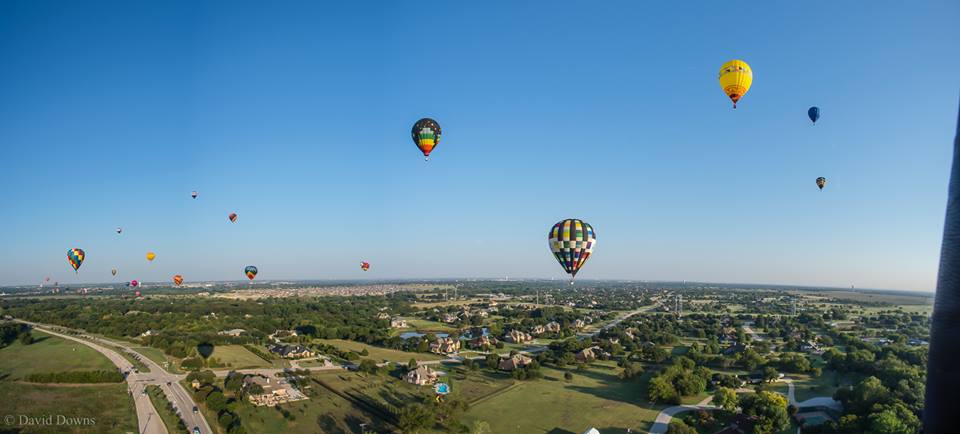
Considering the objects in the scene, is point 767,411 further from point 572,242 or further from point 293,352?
point 293,352

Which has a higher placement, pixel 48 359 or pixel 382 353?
pixel 48 359

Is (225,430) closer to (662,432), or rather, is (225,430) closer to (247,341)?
(662,432)

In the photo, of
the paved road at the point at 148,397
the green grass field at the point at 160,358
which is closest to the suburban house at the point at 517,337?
the green grass field at the point at 160,358

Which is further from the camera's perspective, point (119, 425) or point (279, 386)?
point (279, 386)

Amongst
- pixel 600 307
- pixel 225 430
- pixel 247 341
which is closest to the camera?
pixel 225 430

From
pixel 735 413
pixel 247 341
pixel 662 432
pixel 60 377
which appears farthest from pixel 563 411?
pixel 247 341

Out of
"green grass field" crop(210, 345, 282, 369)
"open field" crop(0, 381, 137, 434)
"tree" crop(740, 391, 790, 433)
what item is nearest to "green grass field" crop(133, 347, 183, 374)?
"green grass field" crop(210, 345, 282, 369)

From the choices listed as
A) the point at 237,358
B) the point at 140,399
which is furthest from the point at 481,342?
the point at 140,399

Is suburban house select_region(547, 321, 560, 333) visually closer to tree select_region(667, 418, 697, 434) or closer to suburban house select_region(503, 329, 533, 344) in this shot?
suburban house select_region(503, 329, 533, 344)
